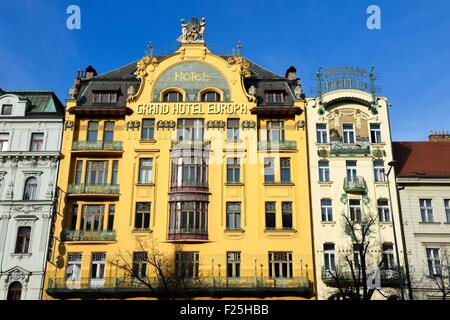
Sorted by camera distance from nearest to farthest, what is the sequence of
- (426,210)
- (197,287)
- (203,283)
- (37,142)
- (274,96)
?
(197,287) → (203,283) → (426,210) → (37,142) → (274,96)

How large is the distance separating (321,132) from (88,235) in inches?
751

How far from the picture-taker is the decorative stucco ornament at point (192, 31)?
129ft

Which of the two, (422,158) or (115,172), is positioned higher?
(422,158)

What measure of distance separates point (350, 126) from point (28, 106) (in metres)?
25.6

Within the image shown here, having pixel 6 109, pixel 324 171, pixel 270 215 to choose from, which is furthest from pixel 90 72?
pixel 324 171

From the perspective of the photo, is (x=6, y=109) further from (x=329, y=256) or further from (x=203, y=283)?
(x=329, y=256)

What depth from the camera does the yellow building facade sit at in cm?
3291

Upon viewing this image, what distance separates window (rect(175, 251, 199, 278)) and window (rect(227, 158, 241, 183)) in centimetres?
615

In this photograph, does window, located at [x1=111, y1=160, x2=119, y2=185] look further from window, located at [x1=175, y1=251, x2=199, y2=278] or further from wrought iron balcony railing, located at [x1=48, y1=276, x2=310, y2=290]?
window, located at [x1=175, y1=251, x2=199, y2=278]

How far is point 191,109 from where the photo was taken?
3722 centimetres

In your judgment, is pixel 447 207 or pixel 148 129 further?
pixel 148 129

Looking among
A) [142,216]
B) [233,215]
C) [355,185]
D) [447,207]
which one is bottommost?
[142,216]

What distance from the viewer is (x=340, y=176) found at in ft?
116

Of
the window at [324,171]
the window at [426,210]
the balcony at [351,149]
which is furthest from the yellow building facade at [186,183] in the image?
the window at [426,210]
